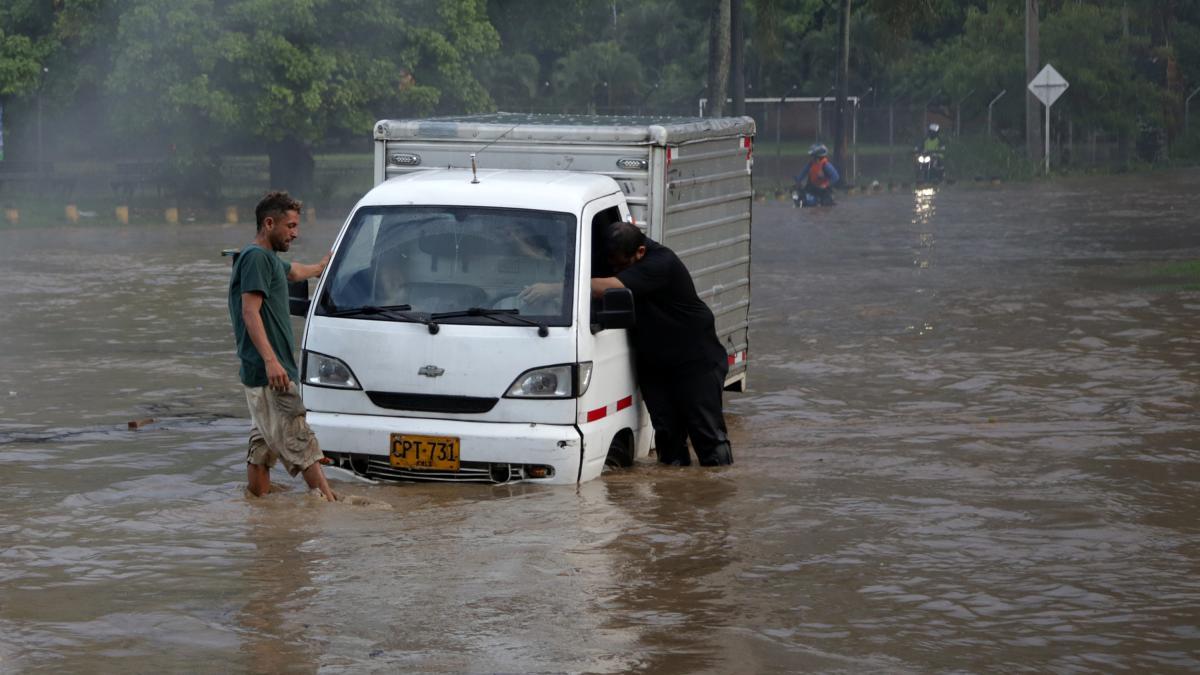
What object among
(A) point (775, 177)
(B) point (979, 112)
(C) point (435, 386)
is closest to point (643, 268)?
(C) point (435, 386)

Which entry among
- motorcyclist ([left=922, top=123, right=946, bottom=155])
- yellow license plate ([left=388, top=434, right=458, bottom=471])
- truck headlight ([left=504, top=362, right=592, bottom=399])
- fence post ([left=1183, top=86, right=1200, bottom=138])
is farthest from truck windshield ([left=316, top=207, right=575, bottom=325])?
fence post ([left=1183, top=86, right=1200, bottom=138])

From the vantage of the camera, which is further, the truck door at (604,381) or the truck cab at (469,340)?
the truck door at (604,381)

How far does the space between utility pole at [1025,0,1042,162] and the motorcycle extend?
3.13 m

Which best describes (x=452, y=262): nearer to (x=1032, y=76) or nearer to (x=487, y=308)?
(x=487, y=308)

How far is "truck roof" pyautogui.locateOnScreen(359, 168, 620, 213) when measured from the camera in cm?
930

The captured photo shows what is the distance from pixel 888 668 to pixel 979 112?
4671 cm

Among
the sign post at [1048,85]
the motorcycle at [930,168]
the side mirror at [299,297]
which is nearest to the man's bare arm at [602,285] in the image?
A: the side mirror at [299,297]

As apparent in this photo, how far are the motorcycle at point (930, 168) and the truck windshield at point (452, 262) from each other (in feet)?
115

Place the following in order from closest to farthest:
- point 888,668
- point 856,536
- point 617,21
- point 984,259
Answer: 1. point 888,668
2. point 856,536
3. point 984,259
4. point 617,21

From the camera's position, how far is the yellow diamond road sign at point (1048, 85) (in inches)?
1622

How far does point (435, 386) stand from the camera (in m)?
8.73

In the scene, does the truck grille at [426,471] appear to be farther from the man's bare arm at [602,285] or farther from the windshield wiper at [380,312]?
the man's bare arm at [602,285]

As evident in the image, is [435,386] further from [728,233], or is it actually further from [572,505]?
[728,233]

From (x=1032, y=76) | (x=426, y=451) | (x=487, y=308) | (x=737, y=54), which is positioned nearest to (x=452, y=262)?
(x=487, y=308)
